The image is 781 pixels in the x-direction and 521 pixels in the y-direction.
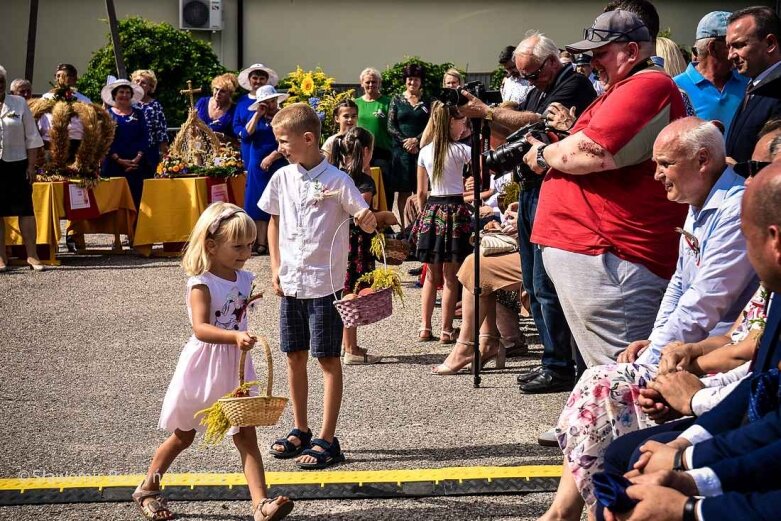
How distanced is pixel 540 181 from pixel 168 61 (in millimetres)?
15221

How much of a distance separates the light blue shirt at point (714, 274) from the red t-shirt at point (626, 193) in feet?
1.61

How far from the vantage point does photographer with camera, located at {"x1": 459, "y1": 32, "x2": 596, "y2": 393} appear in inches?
256

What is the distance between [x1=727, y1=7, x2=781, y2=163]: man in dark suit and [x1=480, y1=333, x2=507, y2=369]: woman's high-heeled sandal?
2303mm

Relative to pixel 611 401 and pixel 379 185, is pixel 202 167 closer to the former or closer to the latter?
pixel 379 185

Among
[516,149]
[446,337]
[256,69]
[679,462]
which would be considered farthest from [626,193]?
[256,69]

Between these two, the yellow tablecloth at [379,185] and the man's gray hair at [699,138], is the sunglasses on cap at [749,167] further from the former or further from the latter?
the yellow tablecloth at [379,185]

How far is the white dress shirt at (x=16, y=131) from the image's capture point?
11.6m

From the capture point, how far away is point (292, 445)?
5.69m

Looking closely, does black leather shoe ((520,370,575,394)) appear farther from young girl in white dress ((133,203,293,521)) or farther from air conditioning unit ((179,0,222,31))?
air conditioning unit ((179,0,222,31))

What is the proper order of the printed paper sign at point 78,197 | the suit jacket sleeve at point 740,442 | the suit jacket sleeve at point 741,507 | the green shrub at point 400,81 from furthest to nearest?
the green shrub at point 400,81 < the printed paper sign at point 78,197 < the suit jacket sleeve at point 740,442 < the suit jacket sleeve at point 741,507

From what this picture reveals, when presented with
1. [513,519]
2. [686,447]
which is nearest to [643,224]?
[513,519]

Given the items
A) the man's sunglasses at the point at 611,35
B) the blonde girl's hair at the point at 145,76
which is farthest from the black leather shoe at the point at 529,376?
the blonde girl's hair at the point at 145,76

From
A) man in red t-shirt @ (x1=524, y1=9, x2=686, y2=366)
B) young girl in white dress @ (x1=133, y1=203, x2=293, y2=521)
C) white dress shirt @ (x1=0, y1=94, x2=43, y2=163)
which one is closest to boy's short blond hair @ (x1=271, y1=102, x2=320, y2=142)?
young girl in white dress @ (x1=133, y1=203, x2=293, y2=521)

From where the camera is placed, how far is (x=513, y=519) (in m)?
4.74
